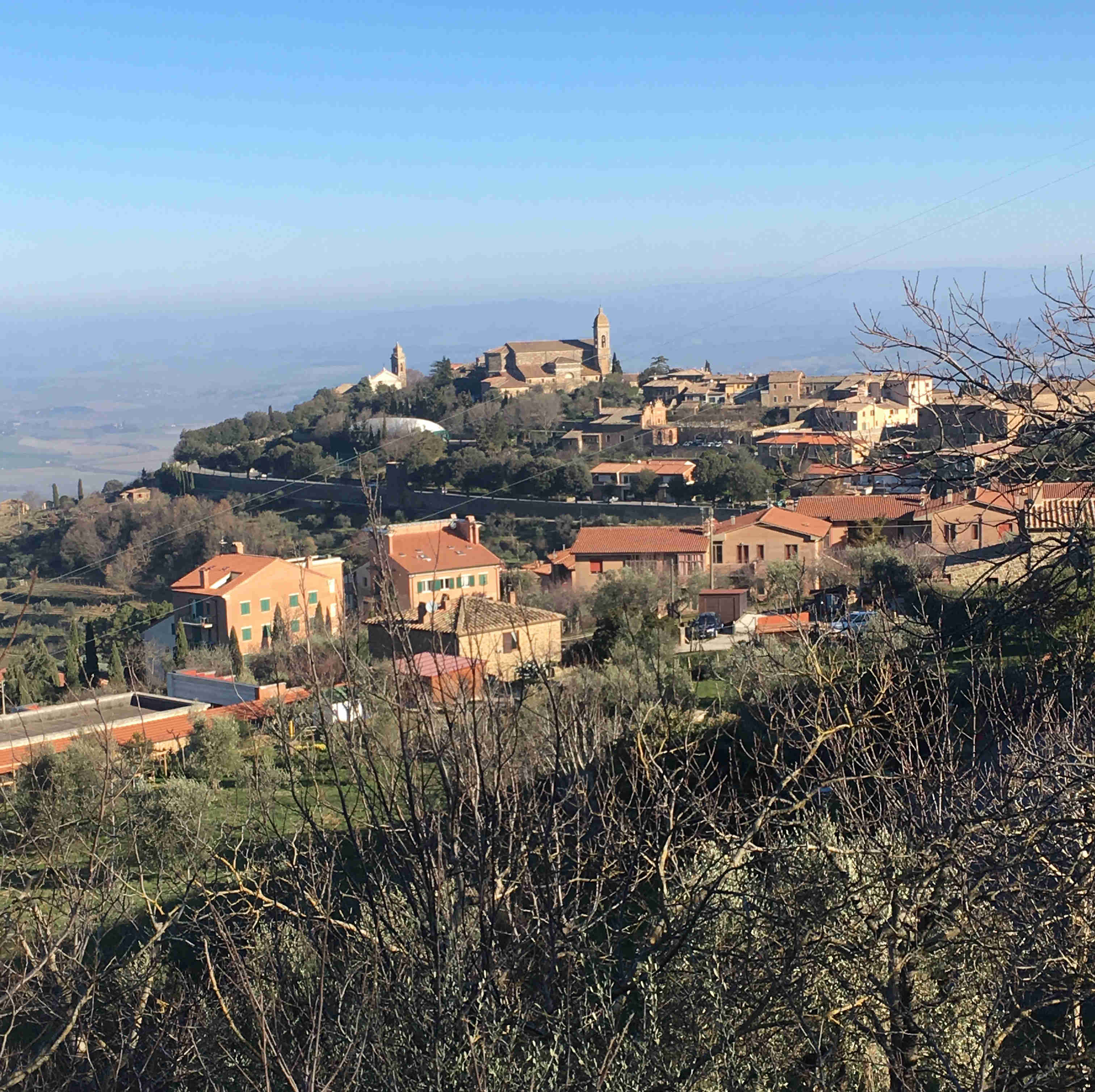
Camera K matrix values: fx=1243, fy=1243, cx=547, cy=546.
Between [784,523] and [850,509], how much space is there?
1468 millimetres

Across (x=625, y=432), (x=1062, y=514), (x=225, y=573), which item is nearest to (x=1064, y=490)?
(x=1062, y=514)

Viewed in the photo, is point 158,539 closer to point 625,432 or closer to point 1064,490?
point 625,432

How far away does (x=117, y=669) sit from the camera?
65.4ft

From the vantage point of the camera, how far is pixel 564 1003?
126 inches

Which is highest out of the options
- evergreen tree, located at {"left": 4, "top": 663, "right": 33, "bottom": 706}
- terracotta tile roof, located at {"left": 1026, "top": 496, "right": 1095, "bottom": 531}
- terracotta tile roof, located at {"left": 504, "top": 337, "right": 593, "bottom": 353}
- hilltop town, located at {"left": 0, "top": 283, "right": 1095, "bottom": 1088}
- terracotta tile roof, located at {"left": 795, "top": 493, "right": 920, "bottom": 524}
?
terracotta tile roof, located at {"left": 504, "top": 337, "right": 593, "bottom": 353}

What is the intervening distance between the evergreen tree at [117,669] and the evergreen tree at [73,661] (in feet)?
1.81

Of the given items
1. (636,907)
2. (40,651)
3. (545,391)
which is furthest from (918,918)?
(545,391)

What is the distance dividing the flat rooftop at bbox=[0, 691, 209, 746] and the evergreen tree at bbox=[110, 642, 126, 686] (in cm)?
160

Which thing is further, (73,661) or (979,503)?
(73,661)

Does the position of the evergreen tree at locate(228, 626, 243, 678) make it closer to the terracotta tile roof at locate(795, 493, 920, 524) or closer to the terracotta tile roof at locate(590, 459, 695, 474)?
the terracotta tile roof at locate(795, 493, 920, 524)

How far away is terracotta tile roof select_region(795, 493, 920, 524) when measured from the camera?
23547mm

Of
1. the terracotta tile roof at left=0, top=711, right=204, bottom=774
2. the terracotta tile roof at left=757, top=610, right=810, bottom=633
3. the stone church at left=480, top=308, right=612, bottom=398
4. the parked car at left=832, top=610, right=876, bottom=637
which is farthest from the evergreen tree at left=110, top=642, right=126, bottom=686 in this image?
the stone church at left=480, top=308, right=612, bottom=398

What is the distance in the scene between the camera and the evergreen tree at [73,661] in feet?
58.1

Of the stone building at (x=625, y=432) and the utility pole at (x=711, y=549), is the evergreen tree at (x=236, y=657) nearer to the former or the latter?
the utility pole at (x=711, y=549)
